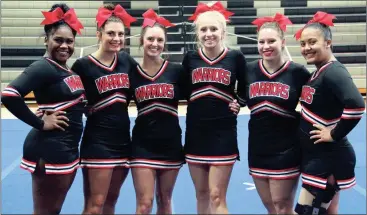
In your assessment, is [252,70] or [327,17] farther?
[252,70]

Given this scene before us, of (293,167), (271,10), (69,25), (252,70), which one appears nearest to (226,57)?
(252,70)

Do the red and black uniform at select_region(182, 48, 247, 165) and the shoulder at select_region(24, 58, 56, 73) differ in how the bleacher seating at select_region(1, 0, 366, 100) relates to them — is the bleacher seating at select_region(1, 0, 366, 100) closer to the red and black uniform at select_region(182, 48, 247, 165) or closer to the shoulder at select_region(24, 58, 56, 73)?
the red and black uniform at select_region(182, 48, 247, 165)

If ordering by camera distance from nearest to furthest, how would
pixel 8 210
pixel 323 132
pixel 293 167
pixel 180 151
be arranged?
pixel 323 132
pixel 293 167
pixel 180 151
pixel 8 210

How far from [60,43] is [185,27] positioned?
7071mm

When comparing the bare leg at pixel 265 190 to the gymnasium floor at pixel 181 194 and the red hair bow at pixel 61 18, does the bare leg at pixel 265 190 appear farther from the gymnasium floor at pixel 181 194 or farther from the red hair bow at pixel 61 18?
the red hair bow at pixel 61 18

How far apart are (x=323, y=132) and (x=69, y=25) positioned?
1464mm

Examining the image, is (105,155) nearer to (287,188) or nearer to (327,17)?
(287,188)

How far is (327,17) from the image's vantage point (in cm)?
249

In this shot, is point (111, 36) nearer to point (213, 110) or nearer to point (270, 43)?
point (213, 110)

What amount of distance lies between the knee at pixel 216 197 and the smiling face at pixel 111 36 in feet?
3.29

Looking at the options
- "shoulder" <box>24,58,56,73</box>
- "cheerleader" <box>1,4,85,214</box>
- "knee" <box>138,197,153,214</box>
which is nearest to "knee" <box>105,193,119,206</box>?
"knee" <box>138,197,153,214</box>

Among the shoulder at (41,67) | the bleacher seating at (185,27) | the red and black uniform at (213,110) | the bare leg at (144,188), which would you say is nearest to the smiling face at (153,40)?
the red and black uniform at (213,110)

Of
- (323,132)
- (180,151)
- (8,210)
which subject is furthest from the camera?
(8,210)

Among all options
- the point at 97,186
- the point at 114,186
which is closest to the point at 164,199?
the point at 114,186
